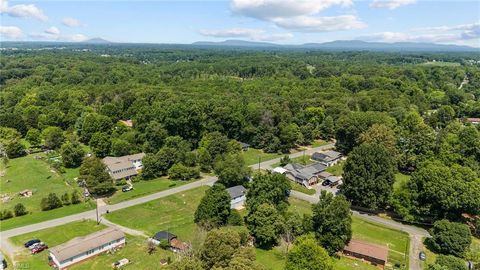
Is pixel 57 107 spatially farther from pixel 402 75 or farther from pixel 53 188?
pixel 402 75

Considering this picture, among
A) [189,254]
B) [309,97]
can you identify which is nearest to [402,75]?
[309,97]

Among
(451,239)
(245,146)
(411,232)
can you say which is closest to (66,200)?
(245,146)

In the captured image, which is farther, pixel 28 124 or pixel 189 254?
pixel 28 124

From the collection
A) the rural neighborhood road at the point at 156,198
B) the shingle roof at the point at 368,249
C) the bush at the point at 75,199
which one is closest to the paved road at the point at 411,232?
the rural neighborhood road at the point at 156,198

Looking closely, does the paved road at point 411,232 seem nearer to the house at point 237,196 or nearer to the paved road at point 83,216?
the house at point 237,196

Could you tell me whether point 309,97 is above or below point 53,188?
above

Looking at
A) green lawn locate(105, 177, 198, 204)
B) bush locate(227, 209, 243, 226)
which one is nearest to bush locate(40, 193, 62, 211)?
green lawn locate(105, 177, 198, 204)
